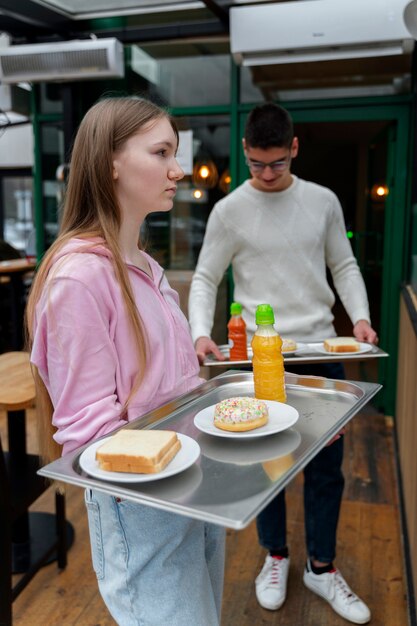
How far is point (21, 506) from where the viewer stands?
2.12 metres

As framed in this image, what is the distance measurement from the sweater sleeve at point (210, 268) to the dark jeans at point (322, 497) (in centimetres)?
40

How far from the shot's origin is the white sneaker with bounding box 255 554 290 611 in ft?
7.11

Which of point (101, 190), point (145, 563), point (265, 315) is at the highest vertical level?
point (101, 190)

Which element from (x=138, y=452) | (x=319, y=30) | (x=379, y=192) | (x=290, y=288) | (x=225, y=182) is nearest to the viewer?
(x=138, y=452)

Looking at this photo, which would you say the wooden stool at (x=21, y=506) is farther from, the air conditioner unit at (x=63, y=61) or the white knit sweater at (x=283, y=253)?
the air conditioner unit at (x=63, y=61)

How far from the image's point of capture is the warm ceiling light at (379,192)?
4.31m

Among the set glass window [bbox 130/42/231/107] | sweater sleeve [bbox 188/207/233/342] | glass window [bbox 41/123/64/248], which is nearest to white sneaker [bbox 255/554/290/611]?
sweater sleeve [bbox 188/207/233/342]

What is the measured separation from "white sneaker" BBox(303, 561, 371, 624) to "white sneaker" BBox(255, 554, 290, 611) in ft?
0.32

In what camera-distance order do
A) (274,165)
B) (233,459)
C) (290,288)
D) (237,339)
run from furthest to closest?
(290,288)
(274,165)
(237,339)
(233,459)

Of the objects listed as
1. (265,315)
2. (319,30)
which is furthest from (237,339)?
(319,30)

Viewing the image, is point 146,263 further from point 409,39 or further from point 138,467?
point 409,39

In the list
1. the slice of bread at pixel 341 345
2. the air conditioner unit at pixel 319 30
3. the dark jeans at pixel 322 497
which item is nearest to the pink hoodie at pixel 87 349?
the slice of bread at pixel 341 345

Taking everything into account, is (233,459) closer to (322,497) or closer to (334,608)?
(322,497)

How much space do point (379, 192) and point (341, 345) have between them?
2.79 metres
